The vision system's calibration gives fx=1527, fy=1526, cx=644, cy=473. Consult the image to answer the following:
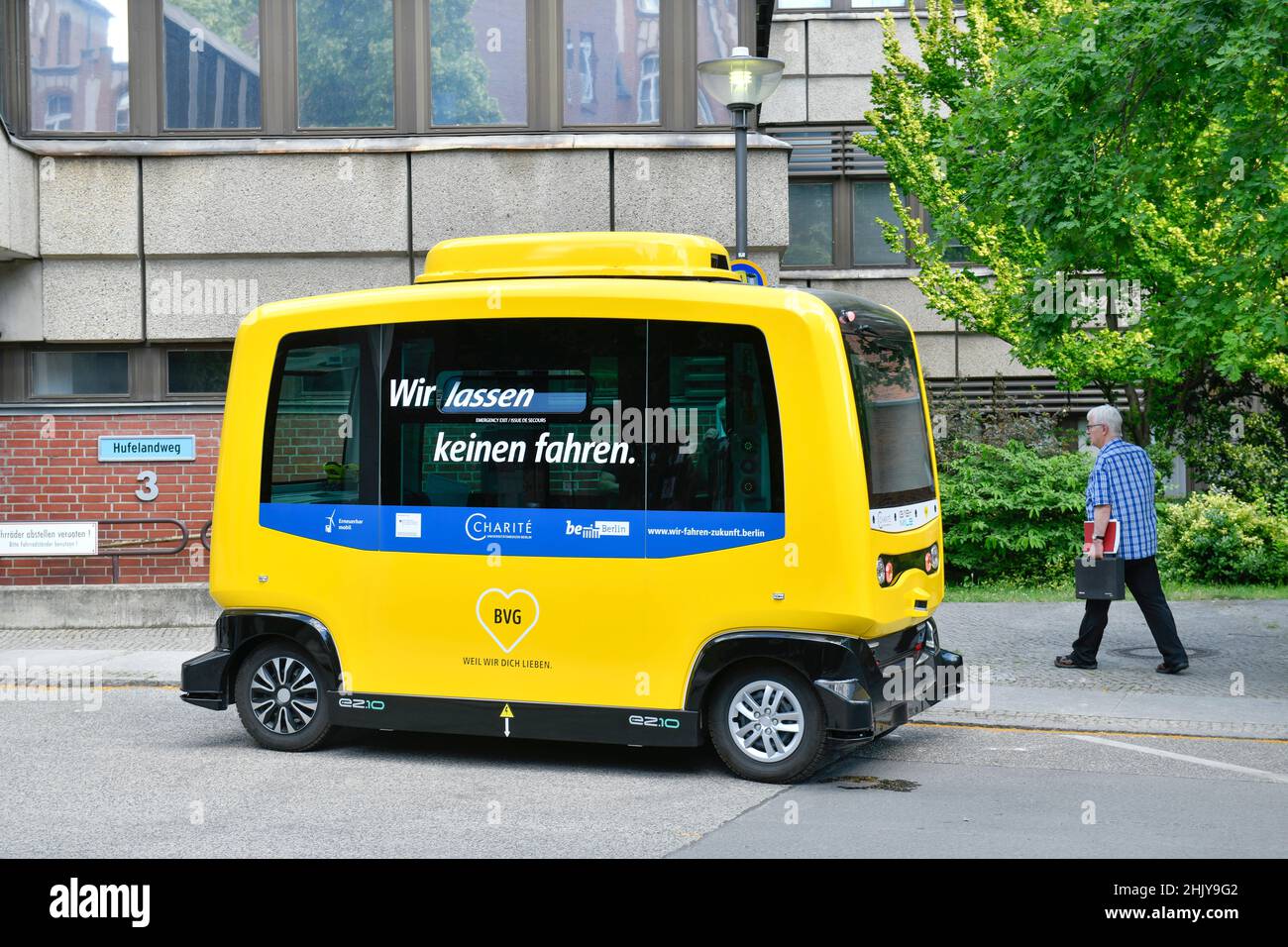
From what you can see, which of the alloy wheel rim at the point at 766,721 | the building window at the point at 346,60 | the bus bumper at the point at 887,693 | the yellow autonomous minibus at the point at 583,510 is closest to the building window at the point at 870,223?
the building window at the point at 346,60

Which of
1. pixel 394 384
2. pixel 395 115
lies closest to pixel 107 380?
pixel 395 115

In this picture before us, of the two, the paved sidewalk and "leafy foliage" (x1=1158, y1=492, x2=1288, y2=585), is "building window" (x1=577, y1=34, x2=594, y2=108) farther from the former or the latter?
"leafy foliage" (x1=1158, y1=492, x2=1288, y2=585)

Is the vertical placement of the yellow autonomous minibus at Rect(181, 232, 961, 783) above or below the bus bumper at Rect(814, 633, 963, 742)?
above

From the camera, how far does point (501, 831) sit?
6.91 meters

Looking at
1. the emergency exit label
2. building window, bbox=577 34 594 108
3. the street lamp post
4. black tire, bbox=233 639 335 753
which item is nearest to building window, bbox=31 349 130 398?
the emergency exit label

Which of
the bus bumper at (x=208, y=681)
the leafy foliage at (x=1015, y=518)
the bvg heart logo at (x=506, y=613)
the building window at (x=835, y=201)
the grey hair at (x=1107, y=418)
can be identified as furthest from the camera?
the building window at (x=835, y=201)

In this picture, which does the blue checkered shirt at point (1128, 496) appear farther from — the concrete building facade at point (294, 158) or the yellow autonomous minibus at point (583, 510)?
the concrete building facade at point (294, 158)

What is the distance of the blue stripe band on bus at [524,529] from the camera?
786 cm

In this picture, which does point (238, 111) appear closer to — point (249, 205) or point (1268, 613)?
point (249, 205)

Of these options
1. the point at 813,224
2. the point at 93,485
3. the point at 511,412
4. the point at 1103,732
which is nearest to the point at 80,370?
the point at 93,485

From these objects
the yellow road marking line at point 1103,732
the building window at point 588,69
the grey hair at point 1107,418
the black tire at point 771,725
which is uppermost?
the building window at point 588,69

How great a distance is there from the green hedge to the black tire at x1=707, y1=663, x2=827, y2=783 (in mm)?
8682

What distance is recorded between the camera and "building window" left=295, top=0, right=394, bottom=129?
50.9ft

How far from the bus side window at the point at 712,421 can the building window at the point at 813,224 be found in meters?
17.2
